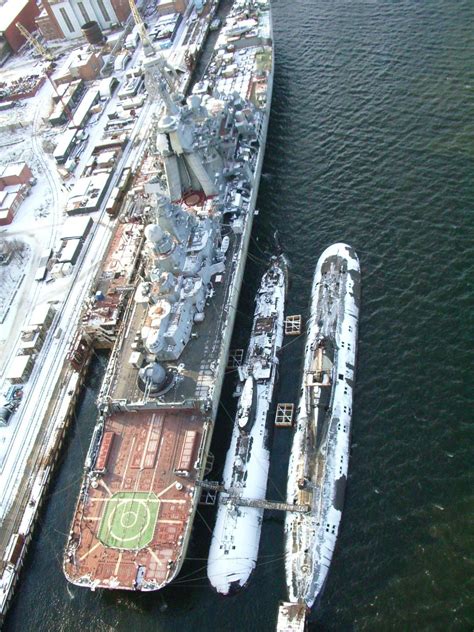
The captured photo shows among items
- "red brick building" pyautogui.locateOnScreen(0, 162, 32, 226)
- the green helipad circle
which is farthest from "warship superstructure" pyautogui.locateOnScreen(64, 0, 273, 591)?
"red brick building" pyautogui.locateOnScreen(0, 162, 32, 226)

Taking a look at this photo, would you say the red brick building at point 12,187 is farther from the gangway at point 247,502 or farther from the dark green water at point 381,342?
the gangway at point 247,502

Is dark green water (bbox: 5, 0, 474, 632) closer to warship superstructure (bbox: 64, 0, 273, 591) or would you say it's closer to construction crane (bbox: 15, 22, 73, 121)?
warship superstructure (bbox: 64, 0, 273, 591)

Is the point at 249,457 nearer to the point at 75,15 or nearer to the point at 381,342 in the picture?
the point at 381,342

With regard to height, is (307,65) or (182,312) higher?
(307,65)

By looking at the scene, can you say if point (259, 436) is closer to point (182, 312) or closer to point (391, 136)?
point (182, 312)

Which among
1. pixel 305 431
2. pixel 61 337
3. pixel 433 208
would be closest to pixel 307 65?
pixel 433 208
